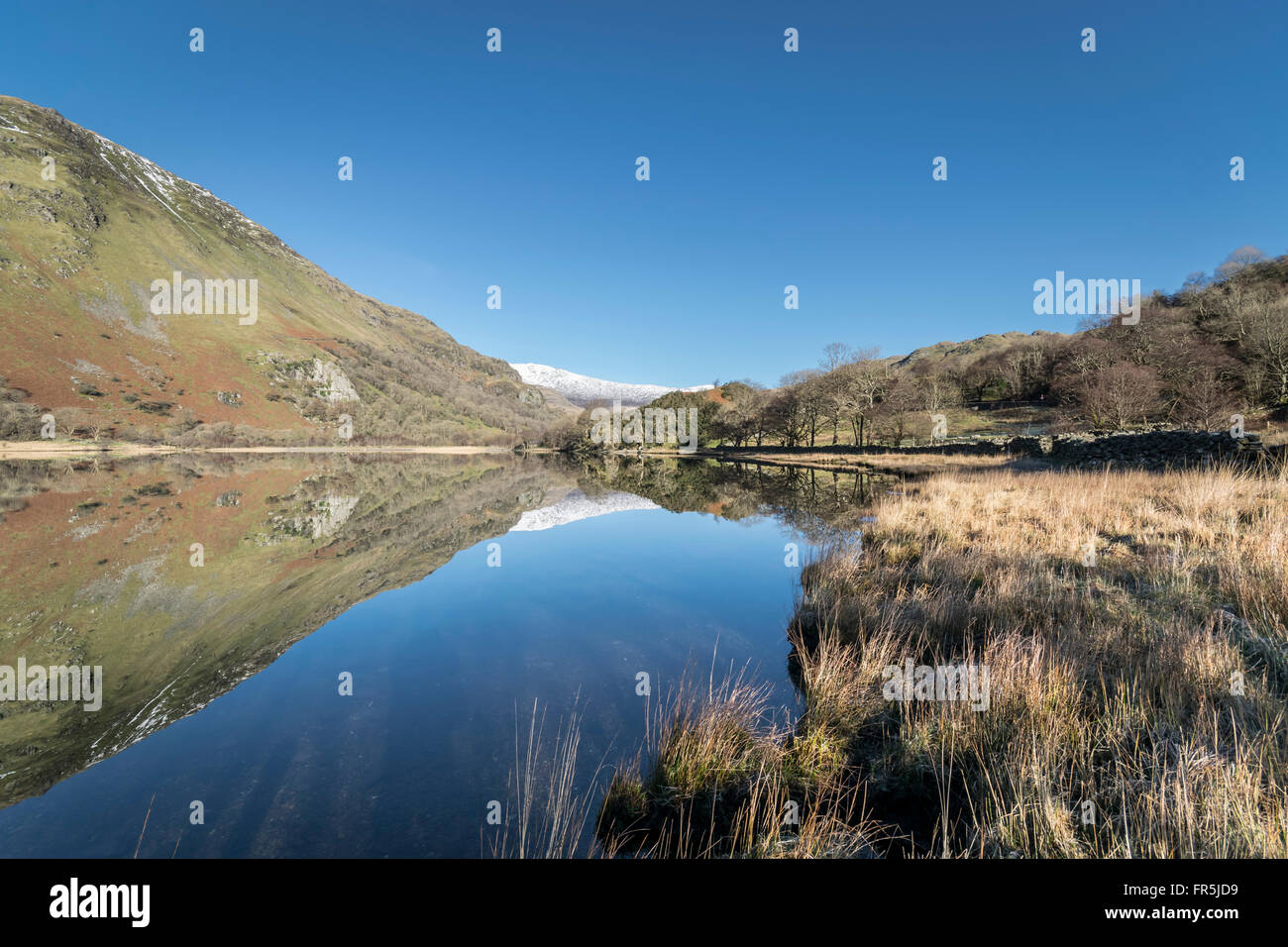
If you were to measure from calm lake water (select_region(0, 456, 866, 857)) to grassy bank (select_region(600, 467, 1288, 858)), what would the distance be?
86 centimetres

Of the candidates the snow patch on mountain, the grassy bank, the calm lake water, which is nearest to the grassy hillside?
the snow patch on mountain

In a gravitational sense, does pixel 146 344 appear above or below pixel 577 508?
above

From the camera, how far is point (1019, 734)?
3.93m

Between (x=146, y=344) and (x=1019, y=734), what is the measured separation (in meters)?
132

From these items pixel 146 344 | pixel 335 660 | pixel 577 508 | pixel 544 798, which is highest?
pixel 146 344

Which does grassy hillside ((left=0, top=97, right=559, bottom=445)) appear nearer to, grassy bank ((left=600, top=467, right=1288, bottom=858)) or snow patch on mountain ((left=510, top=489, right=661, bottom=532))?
snow patch on mountain ((left=510, top=489, right=661, bottom=532))

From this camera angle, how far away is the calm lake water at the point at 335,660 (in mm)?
4051

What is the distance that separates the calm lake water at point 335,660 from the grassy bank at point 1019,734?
86 cm

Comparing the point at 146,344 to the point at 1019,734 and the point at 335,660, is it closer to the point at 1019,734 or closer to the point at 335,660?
the point at 335,660

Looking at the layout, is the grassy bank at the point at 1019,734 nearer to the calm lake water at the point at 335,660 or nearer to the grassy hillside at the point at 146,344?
the calm lake water at the point at 335,660

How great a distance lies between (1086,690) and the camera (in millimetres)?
4758

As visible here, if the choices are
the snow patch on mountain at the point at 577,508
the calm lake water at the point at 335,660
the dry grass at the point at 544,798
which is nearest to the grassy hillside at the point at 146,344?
the snow patch on mountain at the point at 577,508

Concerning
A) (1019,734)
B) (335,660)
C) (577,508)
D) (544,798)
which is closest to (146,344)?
(577,508)
